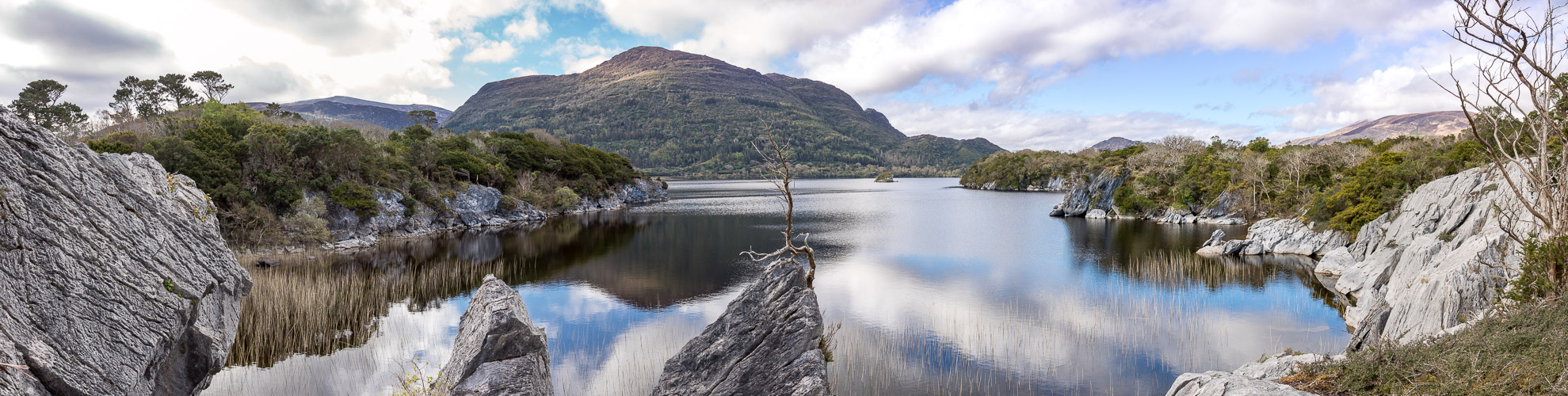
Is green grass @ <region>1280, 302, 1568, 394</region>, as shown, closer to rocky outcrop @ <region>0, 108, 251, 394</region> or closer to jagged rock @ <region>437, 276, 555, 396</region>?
jagged rock @ <region>437, 276, 555, 396</region>

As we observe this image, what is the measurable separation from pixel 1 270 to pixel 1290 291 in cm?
3395

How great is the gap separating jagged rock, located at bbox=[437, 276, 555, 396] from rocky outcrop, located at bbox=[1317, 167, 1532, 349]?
1333cm

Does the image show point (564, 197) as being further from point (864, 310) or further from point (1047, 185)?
point (1047, 185)

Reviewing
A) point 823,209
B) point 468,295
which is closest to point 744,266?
point 468,295

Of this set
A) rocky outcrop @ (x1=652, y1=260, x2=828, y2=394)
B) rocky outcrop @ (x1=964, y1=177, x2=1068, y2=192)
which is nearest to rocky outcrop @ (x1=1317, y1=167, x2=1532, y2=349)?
rocky outcrop @ (x1=652, y1=260, x2=828, y2=394)

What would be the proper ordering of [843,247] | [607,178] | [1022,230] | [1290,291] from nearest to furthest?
[1290,291] → [843,247] → [1022,230] → [607,178]

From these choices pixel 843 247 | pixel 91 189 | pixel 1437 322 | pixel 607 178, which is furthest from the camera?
pixel 607 178

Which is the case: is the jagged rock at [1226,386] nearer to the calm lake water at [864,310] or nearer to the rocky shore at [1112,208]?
the calm lake water at [864,310]

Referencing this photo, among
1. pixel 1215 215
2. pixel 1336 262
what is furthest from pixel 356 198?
pixel 1215 215

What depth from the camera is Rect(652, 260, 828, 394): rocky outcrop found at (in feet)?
34.5

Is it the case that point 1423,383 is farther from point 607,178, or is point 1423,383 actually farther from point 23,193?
point 607,178

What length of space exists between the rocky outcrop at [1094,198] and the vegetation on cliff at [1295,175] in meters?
0.84

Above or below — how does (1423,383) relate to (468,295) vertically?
above

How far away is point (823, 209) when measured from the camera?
70562 millimetres
